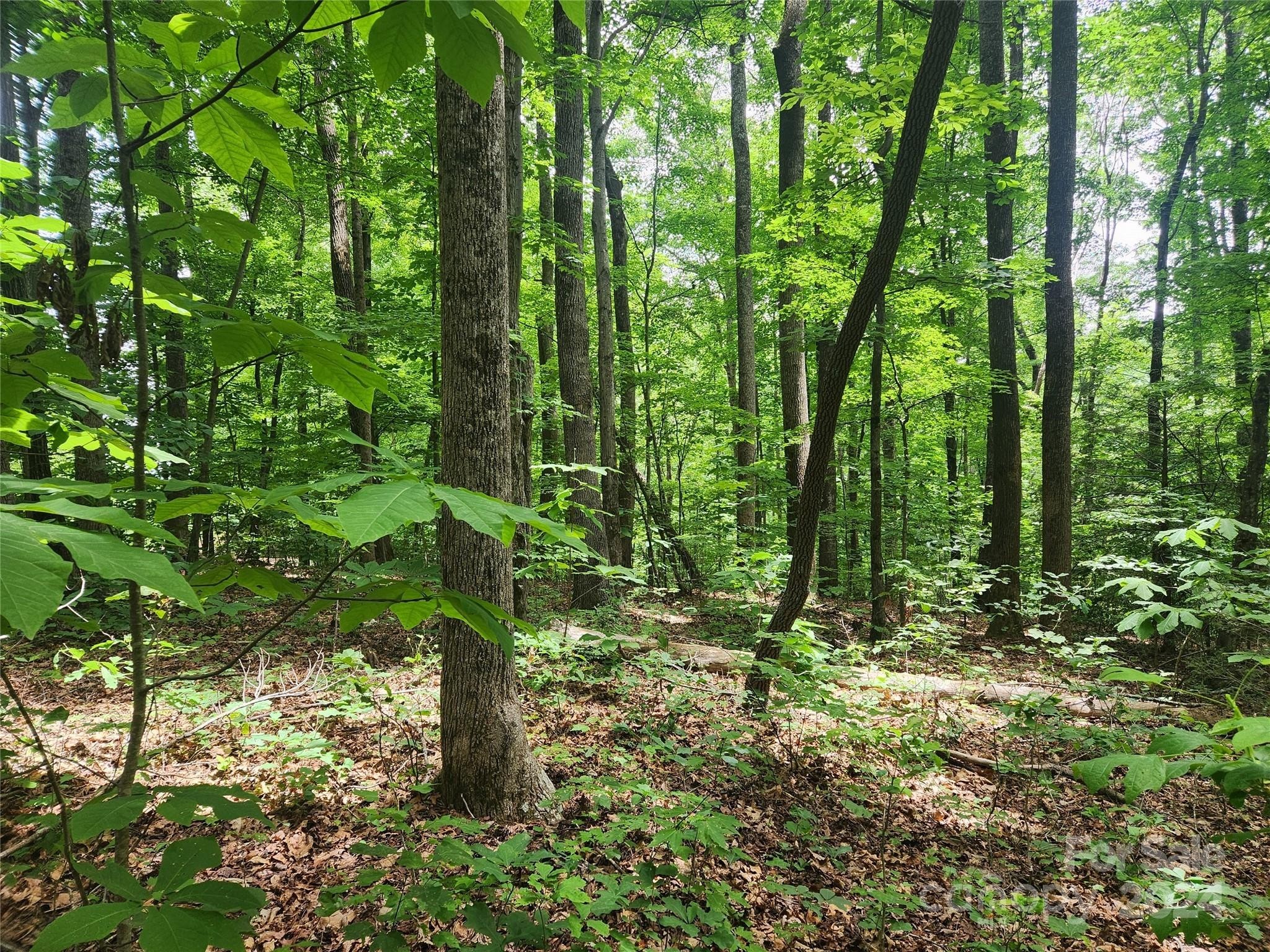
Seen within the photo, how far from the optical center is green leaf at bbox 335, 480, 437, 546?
2.54 ft

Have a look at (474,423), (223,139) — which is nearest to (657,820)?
(474,423)

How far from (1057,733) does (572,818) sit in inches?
137

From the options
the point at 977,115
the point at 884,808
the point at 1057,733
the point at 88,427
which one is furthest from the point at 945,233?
the point at 88,427

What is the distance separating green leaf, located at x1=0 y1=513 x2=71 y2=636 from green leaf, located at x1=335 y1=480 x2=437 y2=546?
0.96ft

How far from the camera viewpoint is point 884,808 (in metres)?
3.91

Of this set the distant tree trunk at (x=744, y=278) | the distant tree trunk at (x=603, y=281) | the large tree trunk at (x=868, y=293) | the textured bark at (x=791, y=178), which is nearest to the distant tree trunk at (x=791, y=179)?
the textured bark at (x=791, y=178)

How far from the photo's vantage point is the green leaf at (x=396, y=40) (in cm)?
90

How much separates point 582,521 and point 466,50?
7.37m

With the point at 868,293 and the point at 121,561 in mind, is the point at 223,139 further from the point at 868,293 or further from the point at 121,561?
the point at 868,293

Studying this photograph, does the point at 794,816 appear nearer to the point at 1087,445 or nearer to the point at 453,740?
the point at 453,740

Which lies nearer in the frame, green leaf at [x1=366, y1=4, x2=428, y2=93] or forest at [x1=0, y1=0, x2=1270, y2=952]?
green leaf at [x1=366, y1=4, x2=428, y2=93]

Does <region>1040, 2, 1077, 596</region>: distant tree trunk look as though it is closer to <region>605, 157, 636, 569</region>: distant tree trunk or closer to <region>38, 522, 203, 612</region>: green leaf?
<region>605, 157, 636, 569</region>: distant tree trunk

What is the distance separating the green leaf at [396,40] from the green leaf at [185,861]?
136cm

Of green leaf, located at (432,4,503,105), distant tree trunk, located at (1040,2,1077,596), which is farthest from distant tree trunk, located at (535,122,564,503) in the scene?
distant tree trunk, located at (1040,2,1077,596)
